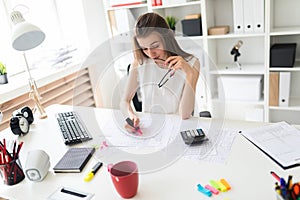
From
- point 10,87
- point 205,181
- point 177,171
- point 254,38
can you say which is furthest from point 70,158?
point 254,38

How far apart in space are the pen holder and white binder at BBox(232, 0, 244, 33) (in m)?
1.79

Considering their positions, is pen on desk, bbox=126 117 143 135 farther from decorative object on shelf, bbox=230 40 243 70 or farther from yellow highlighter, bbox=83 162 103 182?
decorative object on shelf, bbox=230 40 243 70

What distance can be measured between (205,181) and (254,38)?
178cm

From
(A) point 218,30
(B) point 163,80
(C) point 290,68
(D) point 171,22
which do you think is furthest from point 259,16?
(B) point 163,80

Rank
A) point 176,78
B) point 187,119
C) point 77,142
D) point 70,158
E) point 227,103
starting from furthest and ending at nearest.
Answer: point 227,103, point 176,78, point 187,119, point 77,142, point 70,158

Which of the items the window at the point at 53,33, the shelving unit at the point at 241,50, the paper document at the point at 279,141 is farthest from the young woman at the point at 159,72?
the window at the point at 53,33

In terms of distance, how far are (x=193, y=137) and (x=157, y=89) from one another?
0.58 metres

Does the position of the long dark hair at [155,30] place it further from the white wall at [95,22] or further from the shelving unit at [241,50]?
the white wall at [95,22]

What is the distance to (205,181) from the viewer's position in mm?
906

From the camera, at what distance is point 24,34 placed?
52.7 inches

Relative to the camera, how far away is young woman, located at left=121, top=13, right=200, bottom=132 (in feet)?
4.60

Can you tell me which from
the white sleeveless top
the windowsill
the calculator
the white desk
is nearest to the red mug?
the white desk

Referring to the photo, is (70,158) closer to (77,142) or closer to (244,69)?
(77,142)

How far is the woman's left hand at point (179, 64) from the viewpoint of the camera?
1378 millimetres
